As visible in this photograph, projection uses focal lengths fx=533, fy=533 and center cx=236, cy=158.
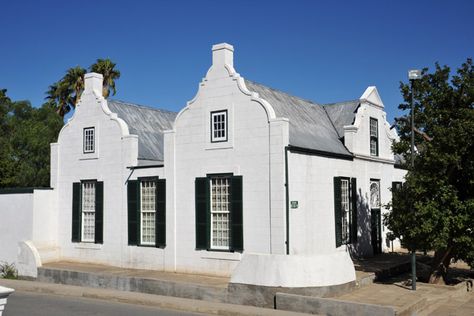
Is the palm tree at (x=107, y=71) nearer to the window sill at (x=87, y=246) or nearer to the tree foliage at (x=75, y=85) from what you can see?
the tree foliage at (x=75, y=85)

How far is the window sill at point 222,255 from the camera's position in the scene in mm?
18203

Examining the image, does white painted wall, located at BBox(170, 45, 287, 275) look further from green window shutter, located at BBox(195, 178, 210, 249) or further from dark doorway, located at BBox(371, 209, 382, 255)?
dark doorway, located at BBox(371, 209, 382, 255)

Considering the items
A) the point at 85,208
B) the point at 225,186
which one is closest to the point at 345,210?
the point at 225,186

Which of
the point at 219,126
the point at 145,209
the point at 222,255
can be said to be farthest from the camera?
the point at 145,209

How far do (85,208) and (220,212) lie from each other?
704cm

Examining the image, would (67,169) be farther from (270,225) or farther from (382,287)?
(382,287)

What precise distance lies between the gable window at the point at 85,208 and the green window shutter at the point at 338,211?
9.51m

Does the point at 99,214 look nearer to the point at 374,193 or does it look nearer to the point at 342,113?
the point at 342,113

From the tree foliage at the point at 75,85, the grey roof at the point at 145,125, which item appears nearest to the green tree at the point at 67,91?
the tree foliage at the point at 75,85

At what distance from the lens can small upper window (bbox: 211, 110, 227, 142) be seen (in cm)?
1886

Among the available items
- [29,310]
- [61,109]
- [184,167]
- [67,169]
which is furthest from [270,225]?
[61,109]

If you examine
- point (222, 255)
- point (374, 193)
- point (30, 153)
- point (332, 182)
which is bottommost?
point (222, 255)

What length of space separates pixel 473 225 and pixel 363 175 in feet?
23.0

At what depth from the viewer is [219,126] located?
1902 cm
